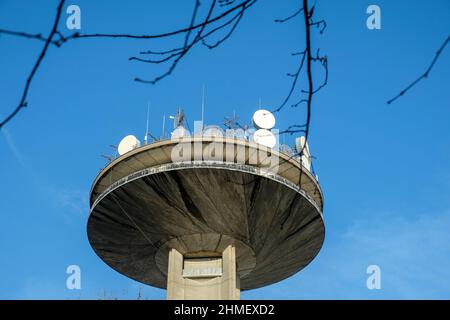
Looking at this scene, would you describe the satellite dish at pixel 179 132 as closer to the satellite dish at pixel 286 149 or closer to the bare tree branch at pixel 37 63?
the satellite dish at pixel 286 149

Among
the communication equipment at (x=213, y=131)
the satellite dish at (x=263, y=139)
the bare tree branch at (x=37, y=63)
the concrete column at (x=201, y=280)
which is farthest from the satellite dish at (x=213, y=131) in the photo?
the bare tree branch at (x=37, y=63)

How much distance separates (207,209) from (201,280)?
477cm

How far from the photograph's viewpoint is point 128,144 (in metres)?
32.4

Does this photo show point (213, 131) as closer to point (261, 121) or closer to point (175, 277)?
point (261, 121)

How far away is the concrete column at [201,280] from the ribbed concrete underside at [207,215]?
4.63 feet

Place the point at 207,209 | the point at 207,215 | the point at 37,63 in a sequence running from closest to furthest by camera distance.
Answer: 1. the point at 37,63
2. the point at 207,209
3. the point at 207,215

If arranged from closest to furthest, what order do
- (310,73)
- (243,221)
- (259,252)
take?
(310,73) → (243,221) → (259,252)

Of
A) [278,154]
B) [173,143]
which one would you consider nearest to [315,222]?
[278,154]

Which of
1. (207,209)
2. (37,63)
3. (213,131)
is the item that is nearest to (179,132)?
(213,131)

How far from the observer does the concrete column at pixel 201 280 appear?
32.4 metres

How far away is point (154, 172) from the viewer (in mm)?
29719

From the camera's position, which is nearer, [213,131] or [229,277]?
[213,131]

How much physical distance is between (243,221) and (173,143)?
5989 mm
